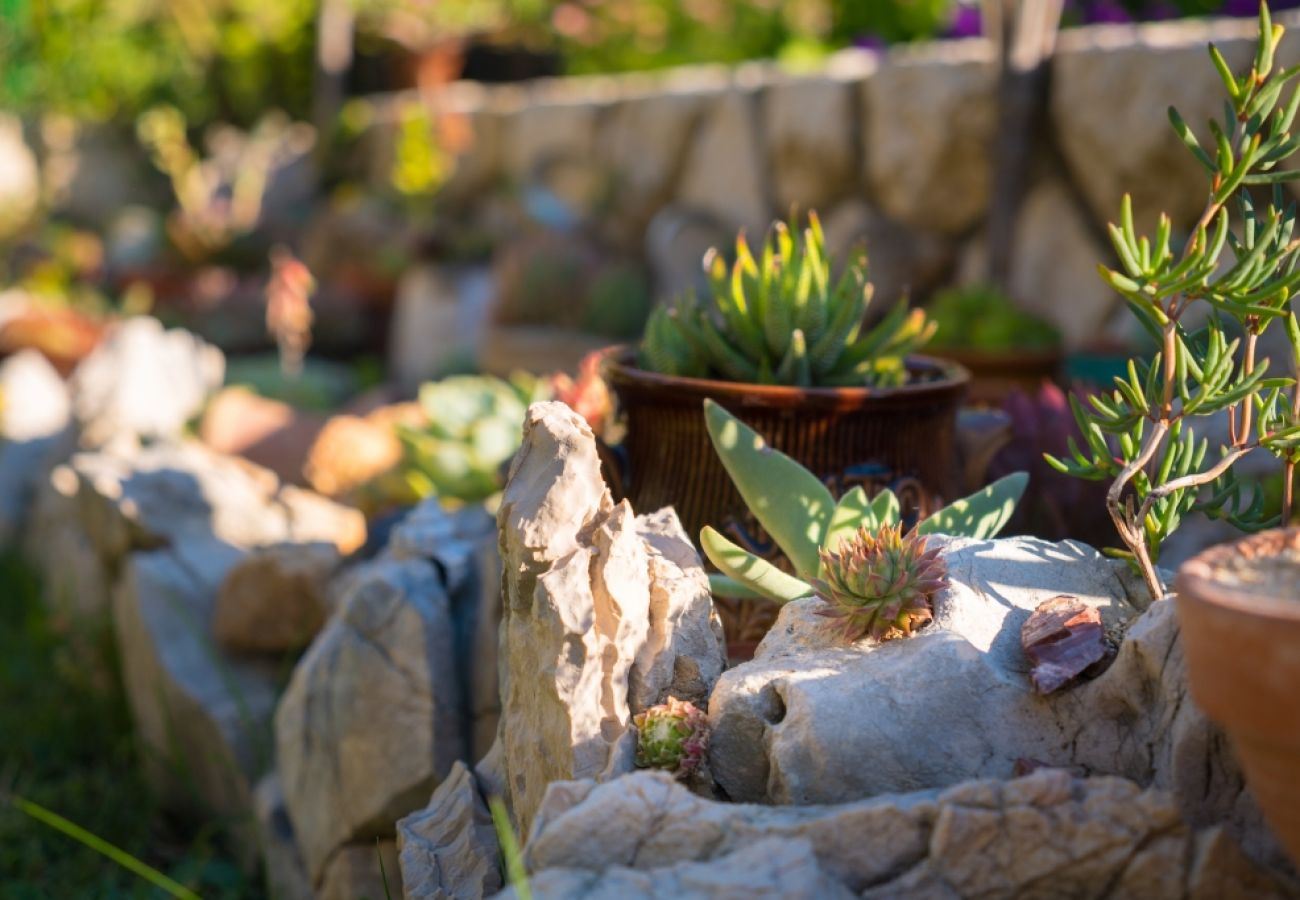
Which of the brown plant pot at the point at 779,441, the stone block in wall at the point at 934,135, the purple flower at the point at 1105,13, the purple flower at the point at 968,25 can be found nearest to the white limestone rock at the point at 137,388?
the brown plant pot at the point at 779,441

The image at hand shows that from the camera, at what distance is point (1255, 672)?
102 centimetres

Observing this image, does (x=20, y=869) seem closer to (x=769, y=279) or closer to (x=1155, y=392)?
(x=769, y=279)

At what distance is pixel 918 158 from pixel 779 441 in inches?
124

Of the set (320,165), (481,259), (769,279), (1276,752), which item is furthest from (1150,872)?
(320,165)

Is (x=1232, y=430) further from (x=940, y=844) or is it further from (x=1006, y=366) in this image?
(x=1006, y=366)

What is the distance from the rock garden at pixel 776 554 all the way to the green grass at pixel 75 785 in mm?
14

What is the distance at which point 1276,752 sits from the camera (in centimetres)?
104

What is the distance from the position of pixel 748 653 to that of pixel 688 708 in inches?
21.5

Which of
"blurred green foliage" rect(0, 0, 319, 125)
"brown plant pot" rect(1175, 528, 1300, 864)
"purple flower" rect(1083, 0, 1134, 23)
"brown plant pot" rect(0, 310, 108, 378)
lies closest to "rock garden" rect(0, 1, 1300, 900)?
"brown plant pot" rect(1175, 528, 1300, 864)

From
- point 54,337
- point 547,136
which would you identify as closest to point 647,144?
point 547,136

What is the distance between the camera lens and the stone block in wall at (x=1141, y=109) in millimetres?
3916

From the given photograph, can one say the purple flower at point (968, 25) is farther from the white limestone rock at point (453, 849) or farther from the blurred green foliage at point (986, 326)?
the white limestone rock at point (453, 849)

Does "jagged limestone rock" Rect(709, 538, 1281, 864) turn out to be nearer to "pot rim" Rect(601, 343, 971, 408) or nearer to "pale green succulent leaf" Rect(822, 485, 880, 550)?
"pale green succulent leaf" Rect(822, 485, 880, 550)

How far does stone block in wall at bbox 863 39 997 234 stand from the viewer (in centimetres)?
476
